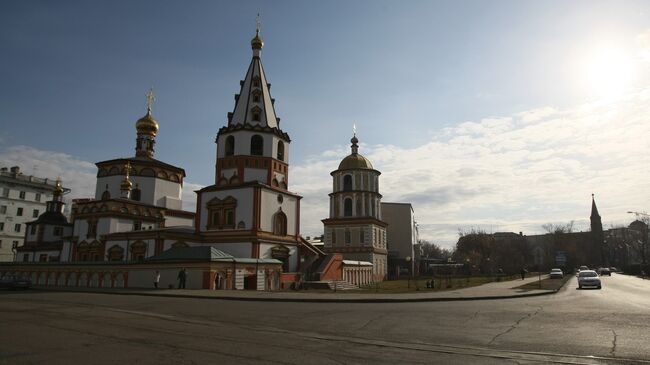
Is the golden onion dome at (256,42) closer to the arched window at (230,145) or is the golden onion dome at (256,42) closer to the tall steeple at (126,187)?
the arched window at (230,145)

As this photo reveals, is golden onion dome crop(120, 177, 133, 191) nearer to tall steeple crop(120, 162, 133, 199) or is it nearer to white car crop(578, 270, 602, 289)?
tall steeple crop(120, 162, 133, 199)

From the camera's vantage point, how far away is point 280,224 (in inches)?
1515

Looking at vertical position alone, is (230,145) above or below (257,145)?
above

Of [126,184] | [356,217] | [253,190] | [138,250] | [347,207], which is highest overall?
[126,184]

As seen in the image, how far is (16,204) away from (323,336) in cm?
7596

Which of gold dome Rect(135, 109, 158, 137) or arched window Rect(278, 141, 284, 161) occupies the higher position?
gold dome Rect(135, 109, 158, 137)

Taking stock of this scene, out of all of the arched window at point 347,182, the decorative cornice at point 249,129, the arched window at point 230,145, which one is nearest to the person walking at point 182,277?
the arched window at point 230,145

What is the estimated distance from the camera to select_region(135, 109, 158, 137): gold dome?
50.5 m

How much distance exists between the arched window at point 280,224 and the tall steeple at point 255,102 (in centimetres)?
778

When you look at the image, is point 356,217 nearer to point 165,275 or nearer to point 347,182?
point 347,182

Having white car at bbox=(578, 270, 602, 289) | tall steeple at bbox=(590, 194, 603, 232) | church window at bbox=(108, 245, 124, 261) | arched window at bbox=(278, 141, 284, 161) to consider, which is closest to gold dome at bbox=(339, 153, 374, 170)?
arched window at bbox=(278, 141, 284, 161)

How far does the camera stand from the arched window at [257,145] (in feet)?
123

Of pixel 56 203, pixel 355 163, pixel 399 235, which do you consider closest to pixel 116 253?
pixel 56 203

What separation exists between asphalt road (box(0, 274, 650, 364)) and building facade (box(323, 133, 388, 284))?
38.9m
